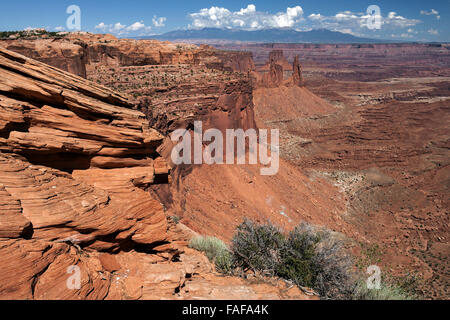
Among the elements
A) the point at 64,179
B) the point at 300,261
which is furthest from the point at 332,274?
the point at 64,179

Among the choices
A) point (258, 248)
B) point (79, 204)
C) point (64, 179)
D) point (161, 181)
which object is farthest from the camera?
point (161, 181)

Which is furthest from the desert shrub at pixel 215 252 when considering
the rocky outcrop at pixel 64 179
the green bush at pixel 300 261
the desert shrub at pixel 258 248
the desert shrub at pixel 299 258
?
the rocky outcrop at pixel 64 179

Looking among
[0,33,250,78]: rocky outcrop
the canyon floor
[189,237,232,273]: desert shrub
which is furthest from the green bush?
[0,33,250,78]: rocky outcrop

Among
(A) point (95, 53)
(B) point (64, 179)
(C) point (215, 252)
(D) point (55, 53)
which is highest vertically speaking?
(A) point (95, 53)

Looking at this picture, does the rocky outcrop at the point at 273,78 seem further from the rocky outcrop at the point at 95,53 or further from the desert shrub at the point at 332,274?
the desert shrub at the point at 332,274

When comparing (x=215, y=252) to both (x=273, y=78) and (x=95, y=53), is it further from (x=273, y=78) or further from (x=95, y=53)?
(x=273, y=78)
